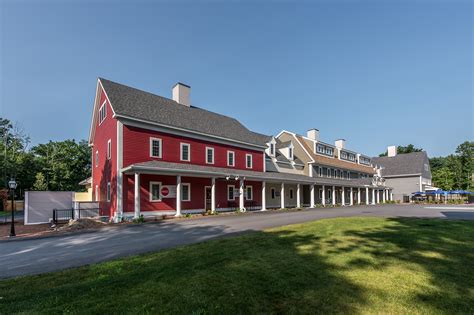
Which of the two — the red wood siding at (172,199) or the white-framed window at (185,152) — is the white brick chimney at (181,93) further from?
the red wood siding at (172,199)

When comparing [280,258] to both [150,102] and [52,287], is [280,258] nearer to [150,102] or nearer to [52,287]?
[52,287]

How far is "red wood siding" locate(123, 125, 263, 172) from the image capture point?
768 inches

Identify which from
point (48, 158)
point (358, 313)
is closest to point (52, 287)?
point (358, 313)

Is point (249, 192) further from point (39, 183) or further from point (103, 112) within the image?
point (39, 183)

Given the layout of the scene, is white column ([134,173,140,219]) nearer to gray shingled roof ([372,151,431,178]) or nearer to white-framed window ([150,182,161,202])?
white-framed window ([150,182,161,202])

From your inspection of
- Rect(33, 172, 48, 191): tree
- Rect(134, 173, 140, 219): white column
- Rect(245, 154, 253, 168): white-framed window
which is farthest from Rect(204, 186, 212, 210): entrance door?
Rect(33, 172, 48, 191): tree

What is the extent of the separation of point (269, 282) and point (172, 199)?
17.2 meters

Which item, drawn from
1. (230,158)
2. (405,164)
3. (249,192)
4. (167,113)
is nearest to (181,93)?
(167,113)

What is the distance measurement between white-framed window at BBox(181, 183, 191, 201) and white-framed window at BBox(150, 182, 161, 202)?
7.19 ft

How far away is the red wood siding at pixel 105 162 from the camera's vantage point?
63.9 ft

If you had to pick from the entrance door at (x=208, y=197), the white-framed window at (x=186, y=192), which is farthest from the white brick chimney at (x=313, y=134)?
the white-framed window at (x=186, y=192)

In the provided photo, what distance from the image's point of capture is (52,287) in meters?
5.21

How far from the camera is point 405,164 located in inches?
2117

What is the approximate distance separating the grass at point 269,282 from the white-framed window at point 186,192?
14470 mm
